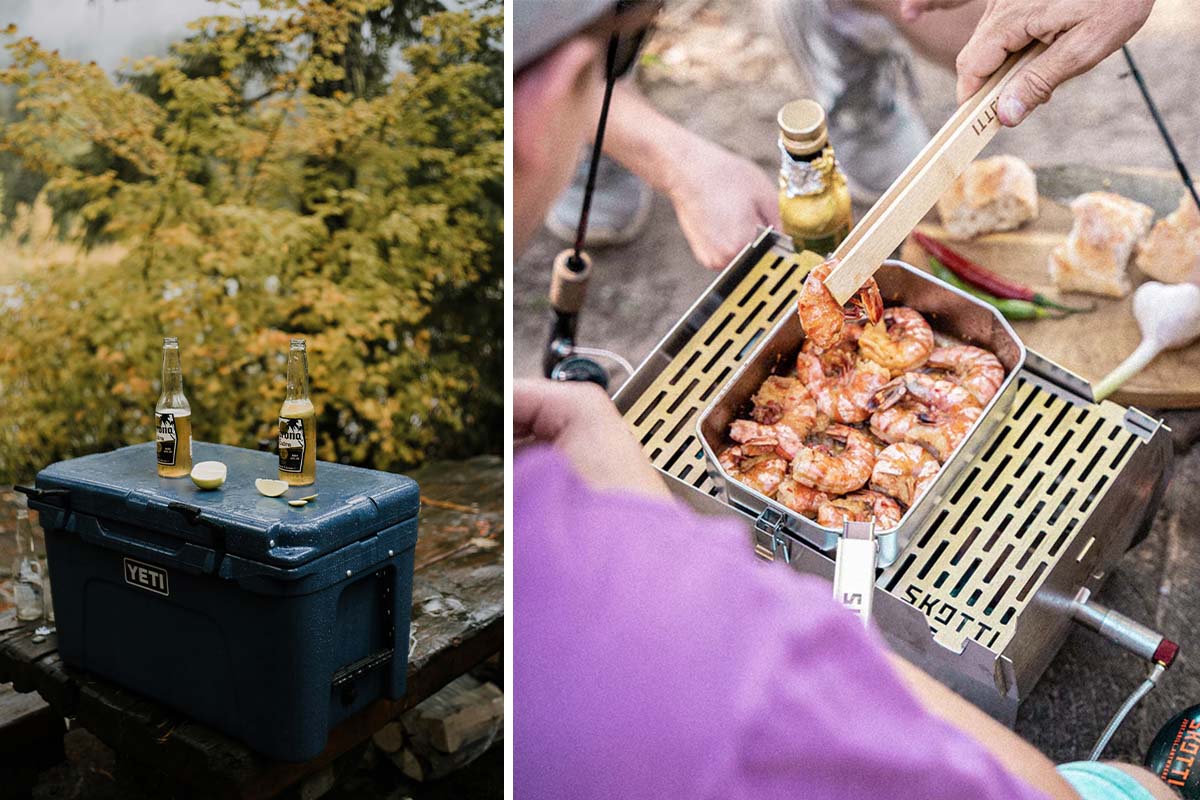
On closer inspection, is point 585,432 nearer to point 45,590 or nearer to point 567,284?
point 567,284

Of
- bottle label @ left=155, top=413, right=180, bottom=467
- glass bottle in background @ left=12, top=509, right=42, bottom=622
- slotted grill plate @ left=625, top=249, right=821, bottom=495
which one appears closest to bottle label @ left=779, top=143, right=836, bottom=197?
slotted grill plate @ left=625, top=249, right=821, bottom=495

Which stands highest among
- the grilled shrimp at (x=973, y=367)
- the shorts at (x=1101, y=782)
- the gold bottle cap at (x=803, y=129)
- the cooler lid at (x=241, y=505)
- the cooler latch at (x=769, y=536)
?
the gold bottle cap at (x=803, y=129)

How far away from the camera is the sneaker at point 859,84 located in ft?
5.42

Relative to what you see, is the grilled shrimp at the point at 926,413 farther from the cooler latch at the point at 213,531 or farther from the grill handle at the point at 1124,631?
the cooler latch at the point at 213,531

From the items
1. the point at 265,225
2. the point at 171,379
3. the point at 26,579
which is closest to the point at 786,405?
the point at 171,379

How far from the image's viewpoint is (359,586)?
2.06m

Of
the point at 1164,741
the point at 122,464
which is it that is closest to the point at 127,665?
the point at 122,464

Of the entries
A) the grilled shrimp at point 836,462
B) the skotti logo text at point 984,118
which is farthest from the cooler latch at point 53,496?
the skotti logo text at point 984,118

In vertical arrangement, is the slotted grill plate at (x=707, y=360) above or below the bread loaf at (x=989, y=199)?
below

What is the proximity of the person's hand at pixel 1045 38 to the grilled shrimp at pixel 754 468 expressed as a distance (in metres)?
0.63

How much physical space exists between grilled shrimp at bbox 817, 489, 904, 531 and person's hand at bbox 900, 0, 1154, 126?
61cm

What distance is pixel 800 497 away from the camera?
1561mm

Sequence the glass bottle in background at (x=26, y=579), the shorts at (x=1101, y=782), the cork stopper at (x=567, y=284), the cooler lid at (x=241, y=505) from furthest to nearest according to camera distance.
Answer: the glass bottle in background at (x=26, y=579) < the cooler lid at (x=241, y=505) < the cork stopper at (x=567, y=284) < the shorts at (x=1101, y=782)

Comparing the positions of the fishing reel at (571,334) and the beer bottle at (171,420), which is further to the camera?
the beer bottle at (171,420)
